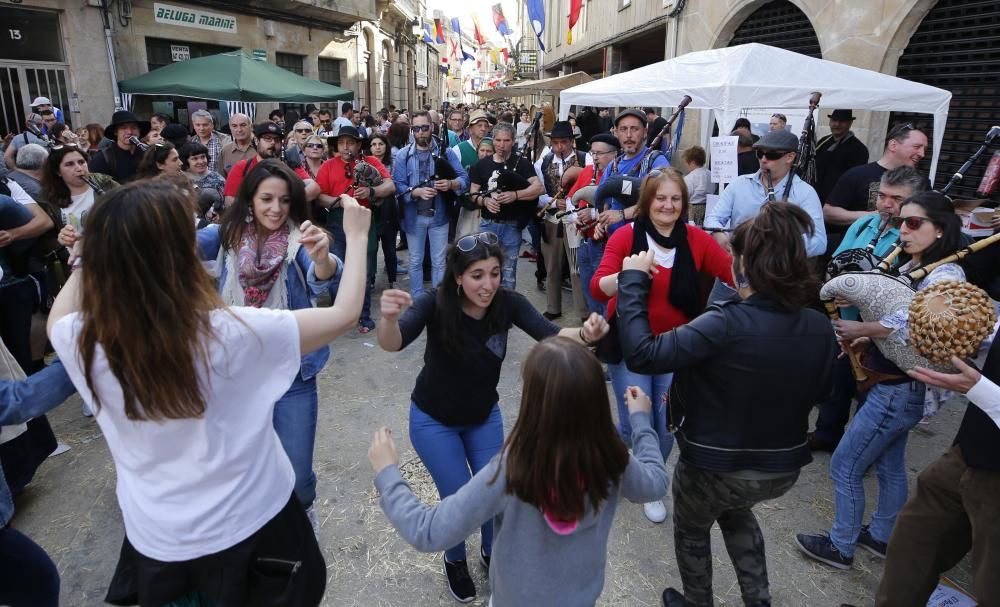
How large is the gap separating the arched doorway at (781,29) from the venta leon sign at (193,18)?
43.0 feet

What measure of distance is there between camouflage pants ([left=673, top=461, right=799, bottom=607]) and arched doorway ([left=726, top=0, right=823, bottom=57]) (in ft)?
29.7

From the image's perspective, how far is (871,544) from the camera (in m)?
3.05

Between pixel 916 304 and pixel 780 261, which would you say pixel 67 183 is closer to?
pixel 780 261

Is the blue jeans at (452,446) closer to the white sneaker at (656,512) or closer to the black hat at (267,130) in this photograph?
the white sneaker at (656,512)

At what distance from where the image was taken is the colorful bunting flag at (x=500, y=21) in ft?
102

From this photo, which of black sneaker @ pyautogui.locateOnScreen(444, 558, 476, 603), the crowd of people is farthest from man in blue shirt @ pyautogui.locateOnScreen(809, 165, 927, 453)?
black sneaker @ pyautogui.locateOnScreen(444, 558, 476, 603)

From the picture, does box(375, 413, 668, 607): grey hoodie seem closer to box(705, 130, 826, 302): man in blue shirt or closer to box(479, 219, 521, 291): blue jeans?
box(705, 130, 826, 302): man in blue shirt

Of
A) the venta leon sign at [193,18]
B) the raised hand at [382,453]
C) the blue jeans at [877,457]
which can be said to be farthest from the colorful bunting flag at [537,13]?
the raised hand at [382,453]

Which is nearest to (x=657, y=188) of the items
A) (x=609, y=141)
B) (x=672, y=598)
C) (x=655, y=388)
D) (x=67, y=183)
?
(x=655, y=388)

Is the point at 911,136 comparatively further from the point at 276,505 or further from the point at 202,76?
the point at 202,76

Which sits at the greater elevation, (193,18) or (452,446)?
(193,18)

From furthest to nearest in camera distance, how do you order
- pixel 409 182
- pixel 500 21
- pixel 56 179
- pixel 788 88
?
pixel 500 21, pixel 409 182, pixel 788 88, pixel 56 179

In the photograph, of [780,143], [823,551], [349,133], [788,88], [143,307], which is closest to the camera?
[143,307]

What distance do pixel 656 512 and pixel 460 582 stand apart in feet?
4.11
